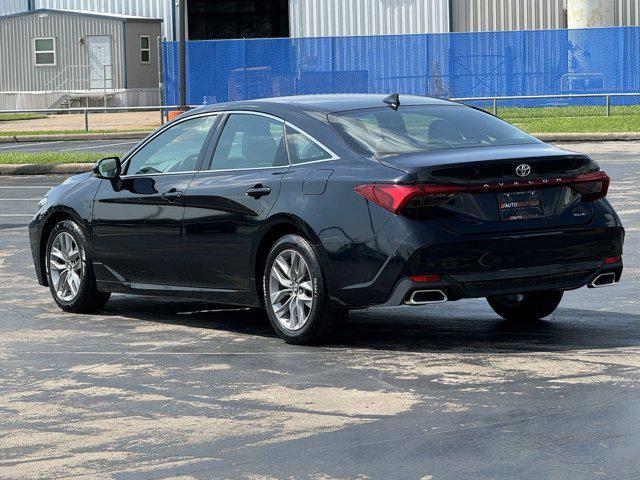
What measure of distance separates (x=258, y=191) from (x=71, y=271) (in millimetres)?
2285

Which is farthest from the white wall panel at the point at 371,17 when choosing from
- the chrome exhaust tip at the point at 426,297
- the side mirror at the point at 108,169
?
the chrome exhaust tip at the point at 426,297

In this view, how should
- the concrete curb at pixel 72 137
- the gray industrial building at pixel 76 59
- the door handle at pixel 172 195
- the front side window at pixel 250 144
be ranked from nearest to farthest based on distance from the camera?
the front side window at pixel 250 144
the door handle at pixel 172 195
the concrete curb at pixel 72 137
the gray industrial building at pixel 76 59

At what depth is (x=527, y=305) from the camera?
981cm

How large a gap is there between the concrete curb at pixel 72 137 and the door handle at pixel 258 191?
1082 inches

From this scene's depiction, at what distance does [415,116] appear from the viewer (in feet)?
31.1

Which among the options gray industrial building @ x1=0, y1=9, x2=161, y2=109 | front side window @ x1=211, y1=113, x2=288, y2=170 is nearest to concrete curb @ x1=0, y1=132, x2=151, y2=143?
gray industrial building @ x1=0, y1=9, x2=161, y2=109

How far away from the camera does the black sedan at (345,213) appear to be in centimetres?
846

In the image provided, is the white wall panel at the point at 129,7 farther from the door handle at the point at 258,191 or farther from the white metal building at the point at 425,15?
the door handle at the point at 258,191

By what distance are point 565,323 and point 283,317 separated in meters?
1.86

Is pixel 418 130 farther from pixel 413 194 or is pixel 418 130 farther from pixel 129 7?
pixel 129 7

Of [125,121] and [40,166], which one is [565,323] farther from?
[125,121]

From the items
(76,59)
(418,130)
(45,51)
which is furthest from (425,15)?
(418,130)

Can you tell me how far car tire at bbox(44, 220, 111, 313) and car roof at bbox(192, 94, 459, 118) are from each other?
4.98ft

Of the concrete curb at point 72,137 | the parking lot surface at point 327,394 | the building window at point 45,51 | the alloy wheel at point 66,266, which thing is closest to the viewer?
the parking lot surface at point 327,394
